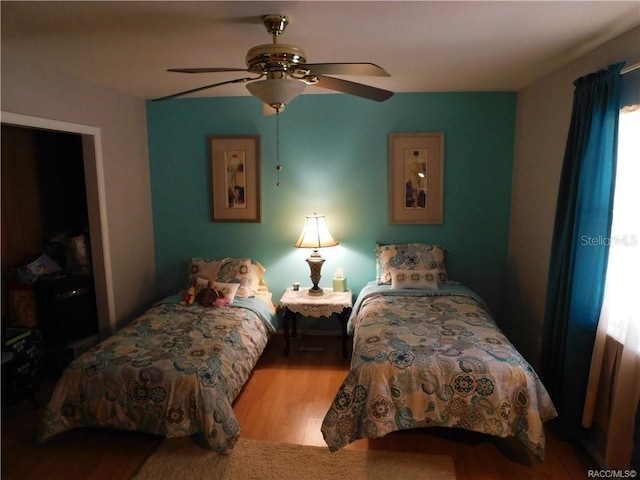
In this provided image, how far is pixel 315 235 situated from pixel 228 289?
86cm

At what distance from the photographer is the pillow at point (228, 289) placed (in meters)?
3.39

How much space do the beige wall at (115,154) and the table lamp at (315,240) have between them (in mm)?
1498

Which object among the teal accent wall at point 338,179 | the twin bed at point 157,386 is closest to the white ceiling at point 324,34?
the teal accent wall at point 338,179

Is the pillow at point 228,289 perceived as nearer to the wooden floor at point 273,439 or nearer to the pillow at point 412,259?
the wooden floor at point 273,439

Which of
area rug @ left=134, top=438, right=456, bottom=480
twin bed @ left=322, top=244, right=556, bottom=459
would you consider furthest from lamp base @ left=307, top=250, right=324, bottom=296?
area rug @ left=134, top=438, right=456, bottom=480

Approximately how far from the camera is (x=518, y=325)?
137 inches

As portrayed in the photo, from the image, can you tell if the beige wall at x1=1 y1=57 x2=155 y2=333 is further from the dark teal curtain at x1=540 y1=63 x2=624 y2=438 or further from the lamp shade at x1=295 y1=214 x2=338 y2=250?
the dark teal curtain at x1=540 y1=63 x2=624 y2=438

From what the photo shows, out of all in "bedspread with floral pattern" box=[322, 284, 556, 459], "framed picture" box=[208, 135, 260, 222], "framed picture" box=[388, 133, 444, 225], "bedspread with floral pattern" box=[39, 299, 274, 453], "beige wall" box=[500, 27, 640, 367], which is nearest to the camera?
"bedspread with floral pattern" box=[322, 284, 556, 459]

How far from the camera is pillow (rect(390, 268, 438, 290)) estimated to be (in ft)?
11.1

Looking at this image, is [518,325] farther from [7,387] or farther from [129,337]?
[7,387]

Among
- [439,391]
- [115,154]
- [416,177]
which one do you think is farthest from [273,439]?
[115,154]

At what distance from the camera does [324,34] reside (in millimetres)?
2113

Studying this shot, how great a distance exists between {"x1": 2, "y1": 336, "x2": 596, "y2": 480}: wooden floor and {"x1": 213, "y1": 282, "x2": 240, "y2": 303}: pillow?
744 mm

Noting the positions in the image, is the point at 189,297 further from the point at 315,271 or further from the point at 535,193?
the point at 535,193
